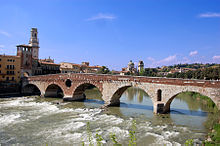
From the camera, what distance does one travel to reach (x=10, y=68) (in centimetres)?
3775

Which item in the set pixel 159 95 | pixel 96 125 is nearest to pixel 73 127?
pixel 96 125

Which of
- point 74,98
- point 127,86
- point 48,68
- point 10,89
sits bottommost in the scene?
point 74,98

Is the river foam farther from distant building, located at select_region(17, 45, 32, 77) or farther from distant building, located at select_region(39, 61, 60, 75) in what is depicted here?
distant building, located at select_region(39, 61, 60, 75)

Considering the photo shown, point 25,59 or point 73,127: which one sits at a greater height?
point 25,59

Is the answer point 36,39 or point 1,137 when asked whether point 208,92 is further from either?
point 36,39

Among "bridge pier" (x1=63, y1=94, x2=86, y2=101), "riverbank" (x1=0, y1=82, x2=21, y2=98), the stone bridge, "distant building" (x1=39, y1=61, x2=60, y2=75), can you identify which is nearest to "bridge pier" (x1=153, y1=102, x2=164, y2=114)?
the stone bridge

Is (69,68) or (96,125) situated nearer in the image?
(96,125)

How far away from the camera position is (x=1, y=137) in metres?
14.4

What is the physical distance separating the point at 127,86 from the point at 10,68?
26.3m

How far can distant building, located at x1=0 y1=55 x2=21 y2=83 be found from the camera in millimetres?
36531

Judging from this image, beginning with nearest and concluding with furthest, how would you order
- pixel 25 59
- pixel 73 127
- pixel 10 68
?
1. pixel 73 127
2. pixel 10 68
3. pixel 25 59

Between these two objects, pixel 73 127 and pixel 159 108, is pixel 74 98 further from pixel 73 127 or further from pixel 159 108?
pixel 159 108

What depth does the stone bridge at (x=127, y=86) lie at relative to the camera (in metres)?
18.9

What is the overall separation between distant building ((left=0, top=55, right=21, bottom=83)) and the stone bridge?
153 inches
